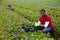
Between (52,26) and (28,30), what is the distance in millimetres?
1124

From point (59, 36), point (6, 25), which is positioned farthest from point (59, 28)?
point (6, 25)

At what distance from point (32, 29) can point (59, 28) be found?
136 centimetres

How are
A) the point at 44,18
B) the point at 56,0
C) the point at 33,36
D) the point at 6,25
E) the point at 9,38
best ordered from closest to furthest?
the point at 9,38, the point at 33,36, the point at 6,25, the point at 44,18, the point at 56,0

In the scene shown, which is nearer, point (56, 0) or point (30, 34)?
point (30, 34)

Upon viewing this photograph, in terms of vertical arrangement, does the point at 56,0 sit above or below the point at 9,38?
below

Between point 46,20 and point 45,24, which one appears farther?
point 46,20

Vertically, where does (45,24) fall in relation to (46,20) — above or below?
below

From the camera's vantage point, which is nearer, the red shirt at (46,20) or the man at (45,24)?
the man at (45,24)

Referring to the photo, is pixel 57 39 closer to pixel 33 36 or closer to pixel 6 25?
pixel 33 36

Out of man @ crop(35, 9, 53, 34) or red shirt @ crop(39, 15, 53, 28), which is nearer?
man @ crop(35, 9, 53, 34)

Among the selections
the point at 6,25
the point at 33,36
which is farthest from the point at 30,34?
the point at 6,25

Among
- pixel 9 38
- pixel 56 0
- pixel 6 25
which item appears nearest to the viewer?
pixel 9 38

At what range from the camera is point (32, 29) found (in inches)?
456

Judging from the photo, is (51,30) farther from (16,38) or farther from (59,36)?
(16,38)
